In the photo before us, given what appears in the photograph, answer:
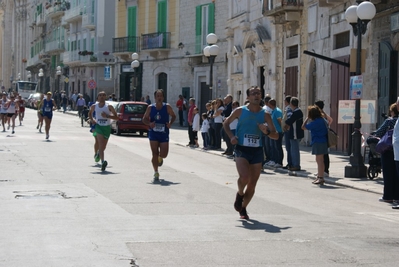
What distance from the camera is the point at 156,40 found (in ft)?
171

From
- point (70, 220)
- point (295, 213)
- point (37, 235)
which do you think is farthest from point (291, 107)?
point (37, 235)

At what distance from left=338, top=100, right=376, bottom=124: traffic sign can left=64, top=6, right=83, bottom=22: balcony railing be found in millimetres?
53478

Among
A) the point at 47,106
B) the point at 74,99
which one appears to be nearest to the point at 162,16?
the point at 74,99

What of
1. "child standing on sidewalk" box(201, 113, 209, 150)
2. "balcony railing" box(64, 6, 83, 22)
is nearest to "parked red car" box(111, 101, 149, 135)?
"child standing on sidewalk" box(201, 113, 209, 150)

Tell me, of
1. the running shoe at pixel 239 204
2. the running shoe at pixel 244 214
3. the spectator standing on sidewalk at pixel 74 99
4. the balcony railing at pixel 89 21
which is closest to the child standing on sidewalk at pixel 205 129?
the running shoe at pixel 239 204

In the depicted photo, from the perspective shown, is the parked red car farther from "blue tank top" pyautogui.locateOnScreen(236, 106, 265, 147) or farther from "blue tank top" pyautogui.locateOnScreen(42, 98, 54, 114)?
Result: "blue tank top" pyautogui.locateOnScreen(236, 106, 265, 147)

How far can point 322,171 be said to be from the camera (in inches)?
699

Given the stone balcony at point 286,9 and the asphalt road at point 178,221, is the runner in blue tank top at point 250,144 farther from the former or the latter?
the stone balcony at point 286,9

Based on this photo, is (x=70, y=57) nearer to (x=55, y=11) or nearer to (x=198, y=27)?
(x=55, y=11)

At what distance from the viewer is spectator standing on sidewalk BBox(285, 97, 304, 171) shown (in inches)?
782

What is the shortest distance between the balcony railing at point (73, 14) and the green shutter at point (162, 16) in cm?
2009

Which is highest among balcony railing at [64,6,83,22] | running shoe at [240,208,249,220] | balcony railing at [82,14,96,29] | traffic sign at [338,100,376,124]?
balcony railing at [64,6,83,22]

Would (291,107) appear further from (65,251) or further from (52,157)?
(65,251)

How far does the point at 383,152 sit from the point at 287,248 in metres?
5.76
